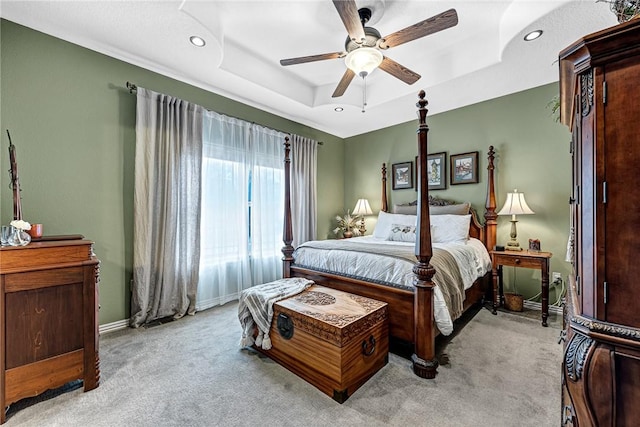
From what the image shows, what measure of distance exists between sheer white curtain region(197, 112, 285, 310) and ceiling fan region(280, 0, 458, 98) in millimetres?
1502

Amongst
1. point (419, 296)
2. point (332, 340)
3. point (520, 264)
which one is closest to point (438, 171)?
point (520, 264)

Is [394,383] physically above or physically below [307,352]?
below

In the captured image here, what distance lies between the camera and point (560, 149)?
119 inches

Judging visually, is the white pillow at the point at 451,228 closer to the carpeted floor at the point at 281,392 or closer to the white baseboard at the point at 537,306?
the white baseboard at the point at 537,306

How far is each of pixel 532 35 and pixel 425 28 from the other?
113 cm

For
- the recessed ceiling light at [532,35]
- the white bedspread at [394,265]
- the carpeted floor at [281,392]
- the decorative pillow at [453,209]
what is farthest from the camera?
the decorative pillow at [453,209]

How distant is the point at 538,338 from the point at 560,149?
6.99 feet

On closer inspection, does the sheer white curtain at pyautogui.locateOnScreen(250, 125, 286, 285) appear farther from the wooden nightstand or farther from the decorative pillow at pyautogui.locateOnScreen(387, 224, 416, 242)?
the wooden nightstand

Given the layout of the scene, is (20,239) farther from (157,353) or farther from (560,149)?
(560,149)

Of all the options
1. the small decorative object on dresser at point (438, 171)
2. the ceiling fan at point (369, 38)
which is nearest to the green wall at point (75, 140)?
the ceiling fan at point (369, 38)

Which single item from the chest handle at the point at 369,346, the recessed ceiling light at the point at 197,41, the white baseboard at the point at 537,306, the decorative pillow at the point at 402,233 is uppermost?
the recessed ceiling light at the point at 197,41

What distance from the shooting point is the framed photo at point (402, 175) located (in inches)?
170

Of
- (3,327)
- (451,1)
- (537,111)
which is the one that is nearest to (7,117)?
(3,327)

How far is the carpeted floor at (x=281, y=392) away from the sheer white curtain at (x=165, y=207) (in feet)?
1.74
